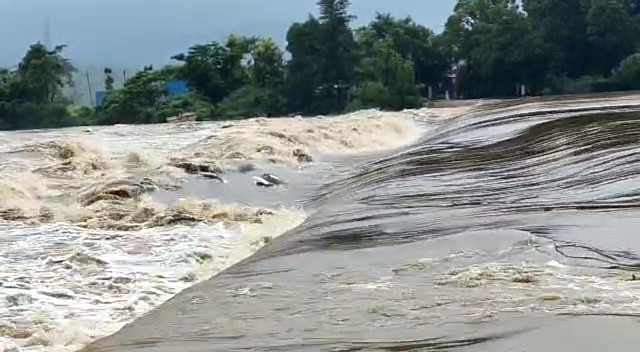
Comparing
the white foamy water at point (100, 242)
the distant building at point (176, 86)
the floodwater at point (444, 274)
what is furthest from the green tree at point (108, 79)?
the floodwater at point (444, 274)

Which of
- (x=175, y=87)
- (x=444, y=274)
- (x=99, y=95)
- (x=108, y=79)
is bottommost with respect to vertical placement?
(x=444, y=274)

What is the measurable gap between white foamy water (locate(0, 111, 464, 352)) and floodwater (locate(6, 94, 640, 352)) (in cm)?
39

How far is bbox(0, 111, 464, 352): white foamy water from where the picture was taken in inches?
236

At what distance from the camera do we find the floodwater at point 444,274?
4.40 m

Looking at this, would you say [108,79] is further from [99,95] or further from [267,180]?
[267,180]

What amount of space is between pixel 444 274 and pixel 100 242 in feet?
13.2

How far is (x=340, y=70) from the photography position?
38.0 metres

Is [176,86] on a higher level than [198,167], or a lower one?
higher

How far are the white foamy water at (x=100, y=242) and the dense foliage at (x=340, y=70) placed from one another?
19480 millimetres

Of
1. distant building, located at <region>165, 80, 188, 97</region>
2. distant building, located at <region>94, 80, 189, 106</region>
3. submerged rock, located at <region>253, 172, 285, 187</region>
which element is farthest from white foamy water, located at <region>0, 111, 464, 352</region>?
distant building, located at <region>165, 80, 188, 97</region>

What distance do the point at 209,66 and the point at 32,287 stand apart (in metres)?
34.2

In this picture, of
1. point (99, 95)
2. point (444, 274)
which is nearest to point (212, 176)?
point (444, 274)

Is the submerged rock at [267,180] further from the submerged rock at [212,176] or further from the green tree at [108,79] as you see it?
the green tree at [108,79]

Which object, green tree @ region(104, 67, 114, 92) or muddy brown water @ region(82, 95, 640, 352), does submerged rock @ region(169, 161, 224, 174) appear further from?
green tree @ region(104, 67, 114, 92)
